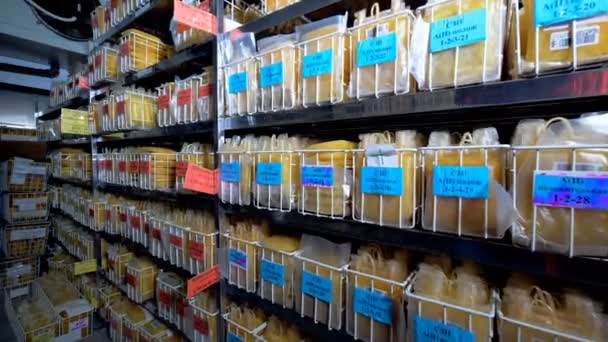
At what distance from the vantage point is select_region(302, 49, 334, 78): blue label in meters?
0.84

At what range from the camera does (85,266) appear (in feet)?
7.14

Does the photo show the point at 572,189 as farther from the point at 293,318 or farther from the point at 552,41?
the point at 293,318

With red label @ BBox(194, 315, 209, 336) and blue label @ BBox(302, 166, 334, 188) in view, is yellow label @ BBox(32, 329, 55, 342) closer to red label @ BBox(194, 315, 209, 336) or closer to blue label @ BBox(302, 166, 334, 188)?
red label @ BBox(194, 315, 209, 336)

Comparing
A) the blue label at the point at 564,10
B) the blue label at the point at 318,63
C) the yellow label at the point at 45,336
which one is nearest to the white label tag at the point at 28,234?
the yellow label at the point at 45,336

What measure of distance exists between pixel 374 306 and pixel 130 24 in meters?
2.29

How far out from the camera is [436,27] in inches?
25.6

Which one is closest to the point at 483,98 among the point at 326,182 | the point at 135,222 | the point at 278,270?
the point at 326,182

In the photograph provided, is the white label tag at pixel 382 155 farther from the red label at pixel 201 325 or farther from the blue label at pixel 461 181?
the red label at pixel 201 325

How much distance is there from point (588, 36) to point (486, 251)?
0.47m

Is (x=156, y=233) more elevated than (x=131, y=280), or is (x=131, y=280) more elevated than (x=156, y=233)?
(x=156, y=233)

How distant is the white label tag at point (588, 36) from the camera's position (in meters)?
0.49

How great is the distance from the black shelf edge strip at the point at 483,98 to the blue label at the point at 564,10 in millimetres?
104

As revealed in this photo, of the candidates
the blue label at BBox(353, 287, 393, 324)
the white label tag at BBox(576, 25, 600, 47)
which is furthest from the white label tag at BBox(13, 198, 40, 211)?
the white label tag at BBox(576, 25, 600, 47)

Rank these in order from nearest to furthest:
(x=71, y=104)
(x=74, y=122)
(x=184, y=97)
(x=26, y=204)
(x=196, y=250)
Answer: (x=196, y=250) → (x=184, y=97) → (x=74, y=122) → (x=71, y=104) → (x=26, y=204)
